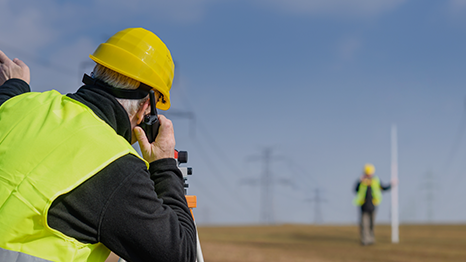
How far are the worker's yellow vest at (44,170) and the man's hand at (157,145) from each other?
35 cm

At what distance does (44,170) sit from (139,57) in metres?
0.76

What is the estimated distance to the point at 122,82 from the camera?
2.13m

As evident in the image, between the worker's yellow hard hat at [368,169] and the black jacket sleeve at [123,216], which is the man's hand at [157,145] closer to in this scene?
the black jacket sleeve at [123,216]

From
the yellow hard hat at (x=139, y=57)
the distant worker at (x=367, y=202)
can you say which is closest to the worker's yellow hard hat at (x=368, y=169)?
the distant worker at (x=367, y=202)

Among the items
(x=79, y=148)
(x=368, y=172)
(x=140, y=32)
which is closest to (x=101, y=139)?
(x=79, y=148)

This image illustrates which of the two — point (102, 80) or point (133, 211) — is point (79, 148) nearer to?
point (133, 211)

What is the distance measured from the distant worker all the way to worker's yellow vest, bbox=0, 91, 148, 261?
12605 mm

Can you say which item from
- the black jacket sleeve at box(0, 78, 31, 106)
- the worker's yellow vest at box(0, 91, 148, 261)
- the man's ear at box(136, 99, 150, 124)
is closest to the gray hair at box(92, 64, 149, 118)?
the man's ear at box(136, 99, 150, 124)

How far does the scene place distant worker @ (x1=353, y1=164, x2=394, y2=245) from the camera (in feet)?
44.4

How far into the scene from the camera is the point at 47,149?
5.58 feet

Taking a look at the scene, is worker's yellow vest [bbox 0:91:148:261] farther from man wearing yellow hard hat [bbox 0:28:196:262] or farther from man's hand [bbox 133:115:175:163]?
man's hand [bbox 133:115:175:163]

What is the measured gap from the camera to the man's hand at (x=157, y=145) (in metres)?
2.15

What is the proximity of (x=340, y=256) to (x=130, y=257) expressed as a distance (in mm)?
9809

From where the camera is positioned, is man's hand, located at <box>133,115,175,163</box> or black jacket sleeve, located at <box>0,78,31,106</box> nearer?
man's hand, located at <box>133,115,175,163</box>
